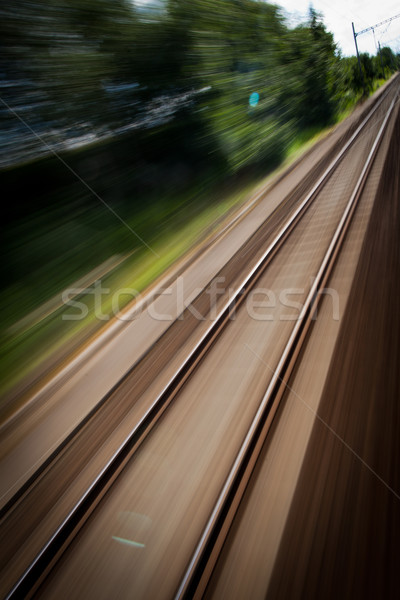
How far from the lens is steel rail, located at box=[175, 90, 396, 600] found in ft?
7.42

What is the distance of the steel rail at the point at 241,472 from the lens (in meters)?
2.26

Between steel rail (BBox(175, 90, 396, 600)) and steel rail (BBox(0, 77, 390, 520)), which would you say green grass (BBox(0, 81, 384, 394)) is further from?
steel rail (BBox(175, 90, 396, 600))

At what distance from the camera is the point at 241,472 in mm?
2818

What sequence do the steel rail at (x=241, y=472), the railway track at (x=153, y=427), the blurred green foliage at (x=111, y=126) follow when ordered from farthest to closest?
1. the blurred green foliage at (x=111, y=126)
2. the railway track at (x=153, y=427)
3. the steel rail at (x=241, y=472)

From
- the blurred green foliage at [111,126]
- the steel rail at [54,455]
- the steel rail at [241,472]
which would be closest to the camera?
the steel rail at [241,472]

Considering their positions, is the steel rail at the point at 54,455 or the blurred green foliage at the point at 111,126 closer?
the steel rail at the point at 54,455

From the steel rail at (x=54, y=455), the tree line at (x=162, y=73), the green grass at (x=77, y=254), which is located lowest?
the steel rail at (x=54, y=455)

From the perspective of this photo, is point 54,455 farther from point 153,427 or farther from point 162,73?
point 162,73

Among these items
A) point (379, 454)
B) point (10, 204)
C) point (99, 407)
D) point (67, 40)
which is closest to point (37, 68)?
point (67, 40)

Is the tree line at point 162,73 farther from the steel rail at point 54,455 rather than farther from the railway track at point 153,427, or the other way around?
the steel rail at point 54,455

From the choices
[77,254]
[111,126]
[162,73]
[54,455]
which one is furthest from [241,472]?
[162,73]

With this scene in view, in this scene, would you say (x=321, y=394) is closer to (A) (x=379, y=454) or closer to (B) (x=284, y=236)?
(A) (x=379, y=454)

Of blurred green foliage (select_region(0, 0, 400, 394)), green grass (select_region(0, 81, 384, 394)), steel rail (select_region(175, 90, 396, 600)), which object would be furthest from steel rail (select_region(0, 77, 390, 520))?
blurred green foliage (select_region(0, 0, 400, 394))

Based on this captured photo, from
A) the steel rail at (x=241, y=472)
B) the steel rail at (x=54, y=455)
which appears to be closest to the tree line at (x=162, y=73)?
the steel rail at (x=54, y=455)
